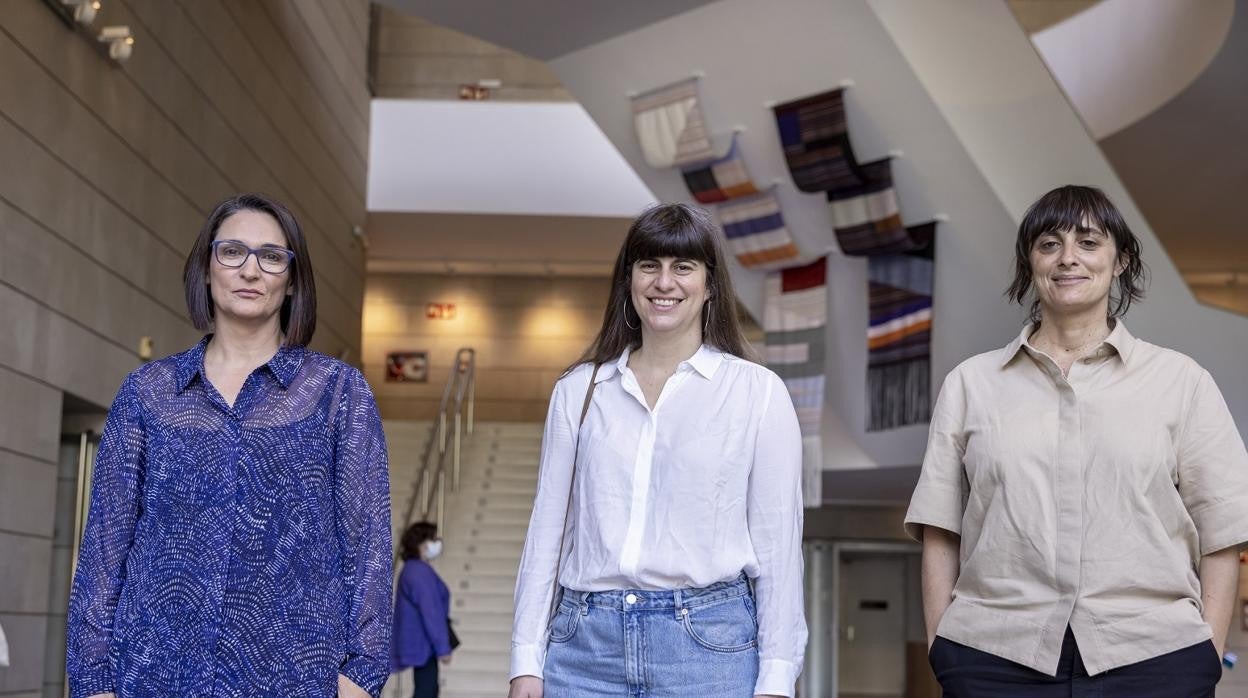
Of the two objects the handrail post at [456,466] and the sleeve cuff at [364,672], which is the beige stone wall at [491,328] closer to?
the handrail post at [456,466]

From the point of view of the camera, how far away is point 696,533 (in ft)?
8.53

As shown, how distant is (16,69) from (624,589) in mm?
5661

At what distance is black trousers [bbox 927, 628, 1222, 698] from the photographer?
260 cm

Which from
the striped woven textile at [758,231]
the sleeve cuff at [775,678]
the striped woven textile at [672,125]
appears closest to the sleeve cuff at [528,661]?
the sleeve cuff at [775,678]

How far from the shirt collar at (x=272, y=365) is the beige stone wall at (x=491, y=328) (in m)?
17.3

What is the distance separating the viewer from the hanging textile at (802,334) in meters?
10.1

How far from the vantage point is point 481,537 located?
13.9 metres

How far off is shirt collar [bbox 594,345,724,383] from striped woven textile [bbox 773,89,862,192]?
6.04 m

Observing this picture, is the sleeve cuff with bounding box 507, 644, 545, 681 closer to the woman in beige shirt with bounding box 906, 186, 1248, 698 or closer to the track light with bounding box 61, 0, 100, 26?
the woman in beige shirt with bounding box 906, 186, 1248, 698

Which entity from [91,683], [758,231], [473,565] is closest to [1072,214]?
[91,683]

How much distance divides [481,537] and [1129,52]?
23.4 ft

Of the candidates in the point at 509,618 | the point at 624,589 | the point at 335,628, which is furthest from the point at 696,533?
the point at 509,618

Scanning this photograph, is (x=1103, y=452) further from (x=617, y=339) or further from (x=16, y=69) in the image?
(x=16, y=69)

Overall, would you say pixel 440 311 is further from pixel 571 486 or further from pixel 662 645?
pixel 662 645
